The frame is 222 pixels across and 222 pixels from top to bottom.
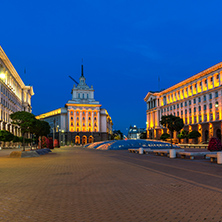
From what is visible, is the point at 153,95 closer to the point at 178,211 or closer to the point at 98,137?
the point at 98,137

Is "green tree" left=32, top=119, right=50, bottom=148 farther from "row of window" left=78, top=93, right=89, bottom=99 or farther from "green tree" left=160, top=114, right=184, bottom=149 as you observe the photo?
"row of window" left=78, top=93, right=89, bottom=99

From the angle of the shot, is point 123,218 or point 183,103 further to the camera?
point 183,103

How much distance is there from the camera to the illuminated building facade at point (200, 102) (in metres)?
75.6

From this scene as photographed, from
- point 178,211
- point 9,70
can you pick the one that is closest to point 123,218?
point 178,211

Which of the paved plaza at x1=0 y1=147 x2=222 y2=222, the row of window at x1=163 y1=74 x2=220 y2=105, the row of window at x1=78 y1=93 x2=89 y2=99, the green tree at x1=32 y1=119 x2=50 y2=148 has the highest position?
the row of window at x1=78 y1=93 x2=89 y2=99

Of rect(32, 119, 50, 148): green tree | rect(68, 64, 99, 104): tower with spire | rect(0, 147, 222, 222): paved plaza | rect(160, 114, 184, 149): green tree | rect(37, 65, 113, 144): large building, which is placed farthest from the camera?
rect(68, 64, 99, 104): tower with spire

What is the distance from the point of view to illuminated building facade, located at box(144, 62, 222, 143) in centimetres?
7556

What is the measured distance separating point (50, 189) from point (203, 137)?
7877 centimetres

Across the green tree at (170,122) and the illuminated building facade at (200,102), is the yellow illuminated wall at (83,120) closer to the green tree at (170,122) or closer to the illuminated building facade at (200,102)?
the illuminated building facade at (200,102)

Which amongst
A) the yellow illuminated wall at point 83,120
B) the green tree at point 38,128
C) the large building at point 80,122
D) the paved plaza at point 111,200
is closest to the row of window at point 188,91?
the green tree at point 38,128

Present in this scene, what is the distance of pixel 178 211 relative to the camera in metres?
7.18

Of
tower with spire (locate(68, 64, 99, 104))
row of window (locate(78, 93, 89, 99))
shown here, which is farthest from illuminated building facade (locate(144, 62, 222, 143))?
row of window (locate(78, 93, 89, 99))

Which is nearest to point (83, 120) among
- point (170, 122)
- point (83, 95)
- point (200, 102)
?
point (83, 95)

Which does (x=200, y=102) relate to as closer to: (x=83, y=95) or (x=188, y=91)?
(x=188, y=91)
